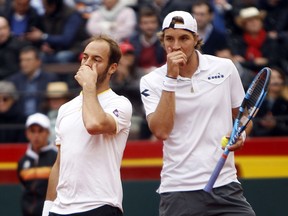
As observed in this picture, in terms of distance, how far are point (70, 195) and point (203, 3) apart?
589 cm

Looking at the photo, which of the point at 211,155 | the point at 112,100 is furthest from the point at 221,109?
the point at 112,100

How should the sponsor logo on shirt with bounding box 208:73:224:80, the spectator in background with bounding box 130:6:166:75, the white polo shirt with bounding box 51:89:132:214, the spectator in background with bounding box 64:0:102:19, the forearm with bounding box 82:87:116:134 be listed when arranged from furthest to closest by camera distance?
the spectator in background with bounding box 64:0:102:19, the spectator in background with bounding box 130:6:166:75, the sponsor logo on shirt with bounding box 208:73:224:80, the white polo shirt with bounding box 51:89:132:214, the forearm with bounding box 82:87:116:134

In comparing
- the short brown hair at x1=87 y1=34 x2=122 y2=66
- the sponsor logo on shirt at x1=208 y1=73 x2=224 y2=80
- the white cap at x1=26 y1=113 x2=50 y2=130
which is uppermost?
the short brown hair at x1=87 y1=34 x2=122 y2=66

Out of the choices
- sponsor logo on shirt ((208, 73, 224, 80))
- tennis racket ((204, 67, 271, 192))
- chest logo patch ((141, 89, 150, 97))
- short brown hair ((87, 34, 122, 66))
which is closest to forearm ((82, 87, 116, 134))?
short brown hair ((87, 34, 122, 66))

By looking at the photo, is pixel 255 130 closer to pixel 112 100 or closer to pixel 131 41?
pixel 131 41

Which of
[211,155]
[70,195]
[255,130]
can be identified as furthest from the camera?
[255,130]

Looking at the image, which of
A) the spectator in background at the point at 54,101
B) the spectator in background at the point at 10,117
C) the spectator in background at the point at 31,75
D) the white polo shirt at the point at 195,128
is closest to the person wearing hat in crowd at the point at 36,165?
the spectator in background at the point at 54,101

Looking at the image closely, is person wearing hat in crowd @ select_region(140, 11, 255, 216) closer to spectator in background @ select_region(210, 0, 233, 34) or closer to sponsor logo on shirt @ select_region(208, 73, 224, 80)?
sponsor logo on shirt @ select_region(208, 73, 224, 80)

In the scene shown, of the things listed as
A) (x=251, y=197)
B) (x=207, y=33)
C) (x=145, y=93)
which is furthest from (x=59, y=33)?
(x=145, y=93)

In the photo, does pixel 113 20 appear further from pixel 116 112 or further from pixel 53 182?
pixel 116 112

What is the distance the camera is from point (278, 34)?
1223 cm

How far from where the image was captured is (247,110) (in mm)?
6379

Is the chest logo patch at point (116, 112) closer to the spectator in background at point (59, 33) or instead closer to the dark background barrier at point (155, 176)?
the dark background barrier at point (155, 176)

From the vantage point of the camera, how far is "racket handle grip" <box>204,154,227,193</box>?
244 inches
